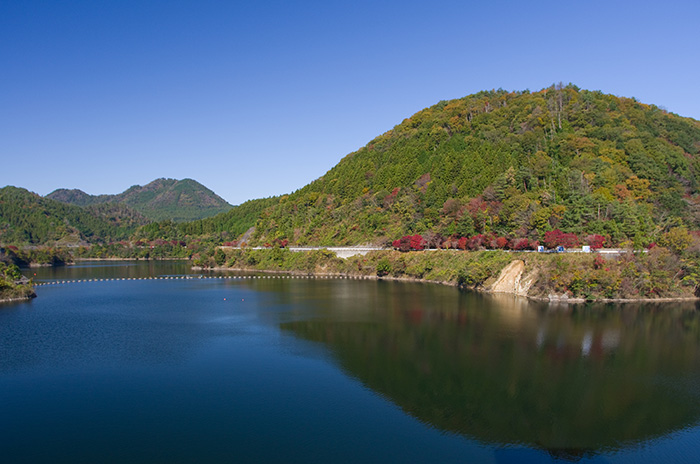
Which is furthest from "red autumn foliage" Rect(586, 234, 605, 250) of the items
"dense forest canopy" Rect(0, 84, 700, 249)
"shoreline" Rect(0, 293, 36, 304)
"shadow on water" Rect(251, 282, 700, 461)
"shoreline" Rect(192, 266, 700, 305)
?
"shoreline" Rect(0, 293, 36, 304)

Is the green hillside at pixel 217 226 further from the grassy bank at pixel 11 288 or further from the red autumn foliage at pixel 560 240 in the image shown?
the red autumn foliage at pixel 560 240

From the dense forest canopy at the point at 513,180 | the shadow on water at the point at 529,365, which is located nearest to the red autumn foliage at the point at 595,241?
the dense forest canopy at the point at 513,180

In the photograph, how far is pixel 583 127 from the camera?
92.1 meters

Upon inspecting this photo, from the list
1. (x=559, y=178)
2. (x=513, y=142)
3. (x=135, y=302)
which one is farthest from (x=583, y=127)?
(x=135, y=302)

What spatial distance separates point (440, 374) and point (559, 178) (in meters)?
55.6

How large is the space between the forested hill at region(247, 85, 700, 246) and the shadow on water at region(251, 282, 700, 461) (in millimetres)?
20028

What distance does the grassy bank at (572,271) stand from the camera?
5444 cm

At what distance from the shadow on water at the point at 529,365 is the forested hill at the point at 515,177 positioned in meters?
20.0

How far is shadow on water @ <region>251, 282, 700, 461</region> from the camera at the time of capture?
24000mm

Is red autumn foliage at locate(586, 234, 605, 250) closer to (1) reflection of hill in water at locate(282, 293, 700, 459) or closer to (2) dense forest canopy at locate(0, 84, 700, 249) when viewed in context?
(2) dense forest canopy at locate(0, 84, 700, 249)

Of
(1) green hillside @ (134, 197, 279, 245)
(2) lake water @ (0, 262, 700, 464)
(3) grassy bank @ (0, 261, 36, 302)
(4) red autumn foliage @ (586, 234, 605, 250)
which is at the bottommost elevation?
(2) lake water @ (0, 262, 700, 464)

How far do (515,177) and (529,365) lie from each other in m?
54.0

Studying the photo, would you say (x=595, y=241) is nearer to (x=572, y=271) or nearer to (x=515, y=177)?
(x=572, y=271)

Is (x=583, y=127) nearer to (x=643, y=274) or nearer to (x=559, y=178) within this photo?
(x=559, y=178)
